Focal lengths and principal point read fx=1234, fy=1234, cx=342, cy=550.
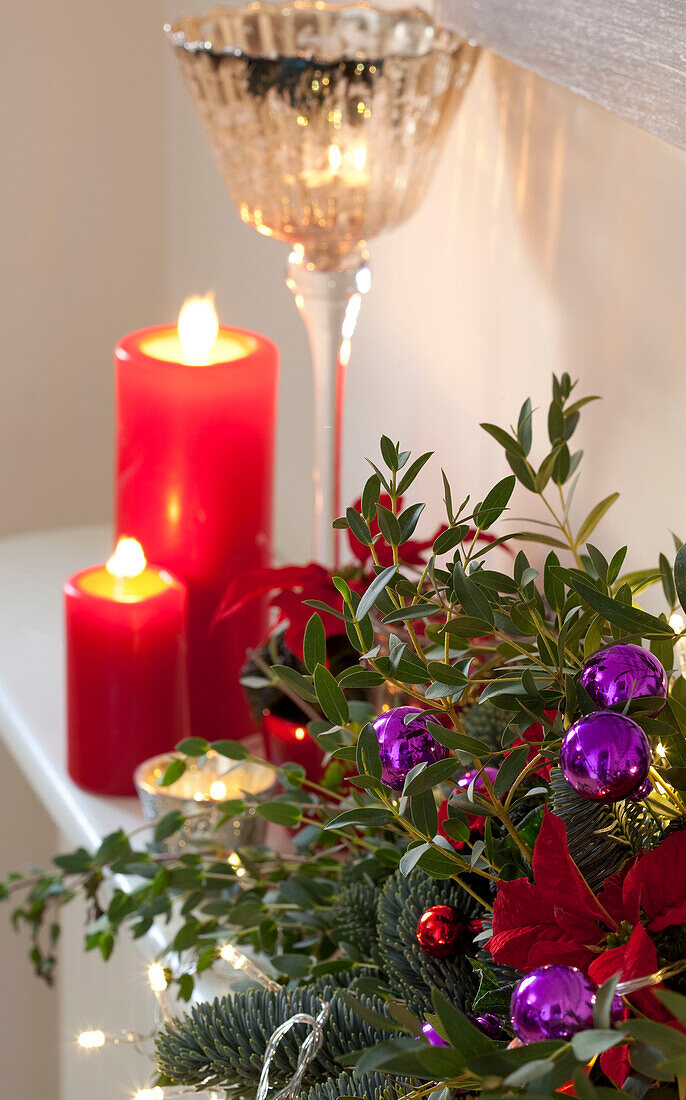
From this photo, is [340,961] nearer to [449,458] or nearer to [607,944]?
[607,944]

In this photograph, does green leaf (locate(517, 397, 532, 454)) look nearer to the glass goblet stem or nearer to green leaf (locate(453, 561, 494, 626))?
green leaf (locate(453, 561, 494, 626))

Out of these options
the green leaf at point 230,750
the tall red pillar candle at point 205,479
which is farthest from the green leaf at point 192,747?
the tall red pillar candle at point 205,479

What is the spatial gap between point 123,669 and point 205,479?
11 cm

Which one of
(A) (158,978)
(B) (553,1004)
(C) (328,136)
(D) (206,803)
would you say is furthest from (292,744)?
(B) (553,1004)

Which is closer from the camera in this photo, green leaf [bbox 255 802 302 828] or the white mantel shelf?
green leaf [bbox 255 802 302 828]

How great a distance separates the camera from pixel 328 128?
537 millimetres

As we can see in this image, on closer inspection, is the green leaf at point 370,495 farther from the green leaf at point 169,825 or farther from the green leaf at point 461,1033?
the green leaf at point 169,825

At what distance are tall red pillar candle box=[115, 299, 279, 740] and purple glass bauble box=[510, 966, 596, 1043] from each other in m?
0.46

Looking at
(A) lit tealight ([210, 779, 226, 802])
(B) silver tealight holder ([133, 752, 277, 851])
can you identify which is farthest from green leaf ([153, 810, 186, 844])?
(A) lit tealight ([210, 779, 226, 802])

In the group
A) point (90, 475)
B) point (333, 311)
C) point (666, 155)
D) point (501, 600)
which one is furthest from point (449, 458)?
point (90, 475)

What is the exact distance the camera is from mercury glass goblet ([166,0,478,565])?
525mm

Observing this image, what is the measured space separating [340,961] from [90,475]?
84cm

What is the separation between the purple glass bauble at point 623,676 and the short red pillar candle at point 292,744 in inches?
12.9

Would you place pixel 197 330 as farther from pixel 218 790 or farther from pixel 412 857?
pixel 412 857
